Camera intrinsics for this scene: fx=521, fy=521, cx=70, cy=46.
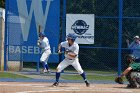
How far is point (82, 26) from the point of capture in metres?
24.5

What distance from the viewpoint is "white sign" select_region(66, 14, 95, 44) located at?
24.5 m

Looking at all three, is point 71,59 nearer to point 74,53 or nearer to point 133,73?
point 74,53

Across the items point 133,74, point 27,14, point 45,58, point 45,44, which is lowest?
point 133,74

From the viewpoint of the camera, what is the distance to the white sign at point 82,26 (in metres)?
24.5

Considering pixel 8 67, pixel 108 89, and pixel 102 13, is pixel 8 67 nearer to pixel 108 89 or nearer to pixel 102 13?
pixel 102 13

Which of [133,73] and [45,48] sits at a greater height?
[45,48]

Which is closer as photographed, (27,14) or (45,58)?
(45,58)

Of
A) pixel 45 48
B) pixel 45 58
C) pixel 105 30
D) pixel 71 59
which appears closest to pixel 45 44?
pixel 45 48

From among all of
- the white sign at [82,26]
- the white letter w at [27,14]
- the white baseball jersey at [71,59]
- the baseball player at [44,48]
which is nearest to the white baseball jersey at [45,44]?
the baseball player at [44,48]

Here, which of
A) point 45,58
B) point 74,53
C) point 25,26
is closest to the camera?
point 74,53

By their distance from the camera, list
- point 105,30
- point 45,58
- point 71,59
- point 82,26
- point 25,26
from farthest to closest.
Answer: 1. point 105,30
2. point 25,26
3. point 82,26
4. point 45,58
5. point 71,59

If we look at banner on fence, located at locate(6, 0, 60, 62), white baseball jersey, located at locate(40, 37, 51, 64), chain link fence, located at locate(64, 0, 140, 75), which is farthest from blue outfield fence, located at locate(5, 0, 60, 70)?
chain link fence, located at locate(64, 0, 140, 75)

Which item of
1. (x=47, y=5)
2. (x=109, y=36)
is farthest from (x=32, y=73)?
(x=109, y=36)

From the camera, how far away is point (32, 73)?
955 inches
